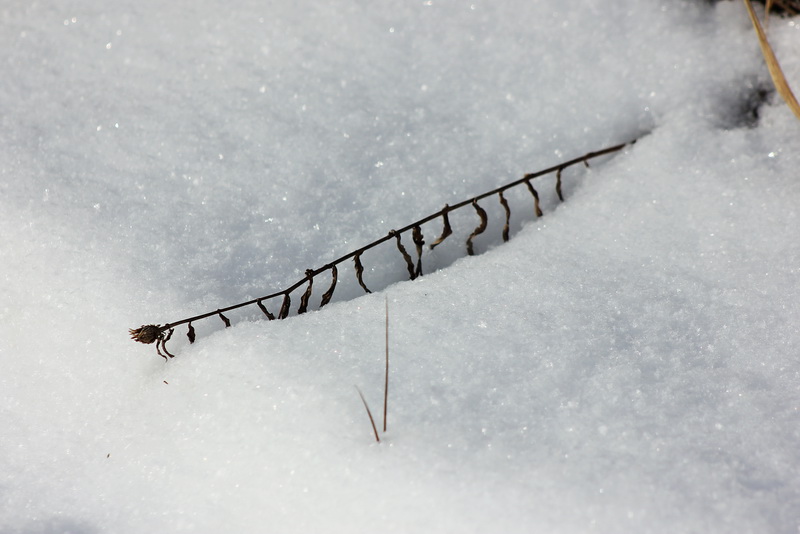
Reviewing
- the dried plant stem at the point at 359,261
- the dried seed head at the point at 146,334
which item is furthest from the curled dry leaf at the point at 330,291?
the dried seed head at the point at 146,334

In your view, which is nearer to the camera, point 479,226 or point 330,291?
point 330,291

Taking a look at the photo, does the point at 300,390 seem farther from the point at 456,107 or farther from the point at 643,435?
the point at 456,107

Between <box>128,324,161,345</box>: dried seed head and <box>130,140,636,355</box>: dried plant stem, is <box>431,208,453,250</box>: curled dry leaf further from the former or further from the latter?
<box>128,324,161,345</box>: dried seed head

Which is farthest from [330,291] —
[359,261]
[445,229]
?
[445,229]

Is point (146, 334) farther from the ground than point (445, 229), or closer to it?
farther from the ground

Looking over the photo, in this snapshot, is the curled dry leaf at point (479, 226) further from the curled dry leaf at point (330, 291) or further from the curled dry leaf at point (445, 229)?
the curled dry leaf at point (330, 291)

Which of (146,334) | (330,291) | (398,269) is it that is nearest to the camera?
(146,334)

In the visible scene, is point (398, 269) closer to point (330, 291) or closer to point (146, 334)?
point (330, 291)

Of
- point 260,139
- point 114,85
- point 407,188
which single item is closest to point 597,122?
point 407,188
